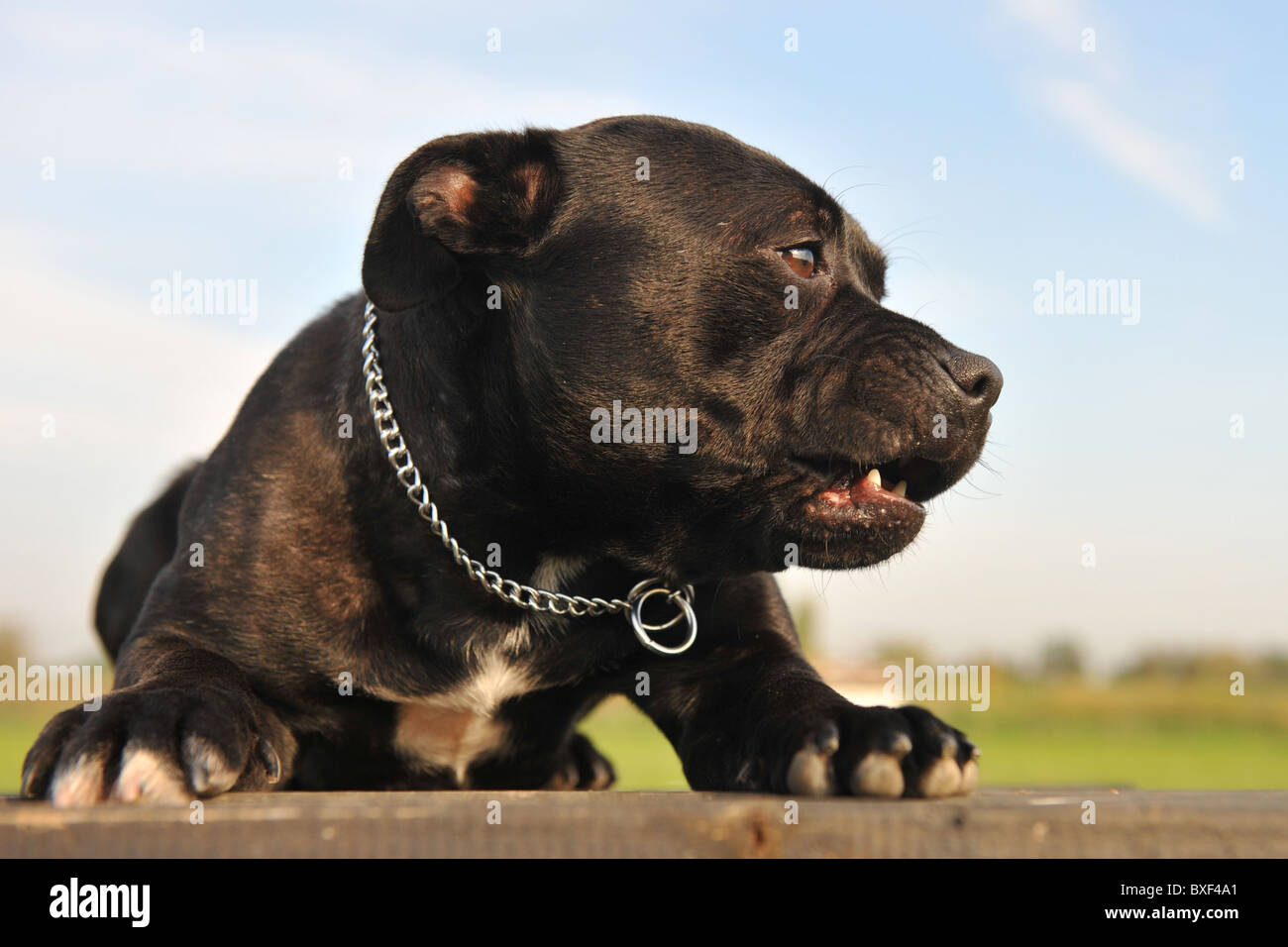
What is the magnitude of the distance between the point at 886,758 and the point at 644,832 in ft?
2.31

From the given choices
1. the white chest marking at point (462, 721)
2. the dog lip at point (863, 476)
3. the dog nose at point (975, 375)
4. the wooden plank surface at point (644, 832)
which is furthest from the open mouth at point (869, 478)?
the wooden plank surface at point (644, 832)

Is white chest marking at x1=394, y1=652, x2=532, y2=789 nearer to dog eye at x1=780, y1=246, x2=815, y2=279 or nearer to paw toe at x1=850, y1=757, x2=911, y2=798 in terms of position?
paw toe at x1=850, y1=757, x2=911, y2=798

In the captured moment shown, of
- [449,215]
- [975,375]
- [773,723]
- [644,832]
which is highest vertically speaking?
[449,215]

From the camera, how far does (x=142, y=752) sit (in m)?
2.79

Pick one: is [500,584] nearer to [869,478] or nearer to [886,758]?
[869,478]

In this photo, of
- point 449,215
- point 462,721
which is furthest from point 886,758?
point 449,215

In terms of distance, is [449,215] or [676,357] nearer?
[676,357]

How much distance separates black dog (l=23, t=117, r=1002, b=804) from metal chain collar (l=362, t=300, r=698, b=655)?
12mm

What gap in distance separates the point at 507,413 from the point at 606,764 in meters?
1.84

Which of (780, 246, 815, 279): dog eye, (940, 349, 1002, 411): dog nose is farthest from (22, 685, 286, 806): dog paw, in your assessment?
(940, 349, 1002, 411): dog nose

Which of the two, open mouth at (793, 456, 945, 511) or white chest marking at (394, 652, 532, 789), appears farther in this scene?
white chest marking at (394, 652, 532, 789)

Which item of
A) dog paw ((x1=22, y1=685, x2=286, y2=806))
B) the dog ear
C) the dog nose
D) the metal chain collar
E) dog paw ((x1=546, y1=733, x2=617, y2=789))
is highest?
the dog ear

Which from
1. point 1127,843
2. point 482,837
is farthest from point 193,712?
point 1127,843

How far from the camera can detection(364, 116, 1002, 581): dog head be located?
11.3ft
